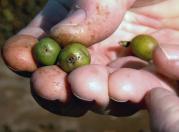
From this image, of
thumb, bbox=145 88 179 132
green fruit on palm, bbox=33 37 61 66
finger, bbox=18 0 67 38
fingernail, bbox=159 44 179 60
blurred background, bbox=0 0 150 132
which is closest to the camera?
thumb, bbox=145 88 179 132

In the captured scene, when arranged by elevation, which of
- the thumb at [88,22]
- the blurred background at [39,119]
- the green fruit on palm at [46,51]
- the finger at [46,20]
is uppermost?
the thumb at [88,22]

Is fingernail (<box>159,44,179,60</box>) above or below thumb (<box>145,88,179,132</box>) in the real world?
above

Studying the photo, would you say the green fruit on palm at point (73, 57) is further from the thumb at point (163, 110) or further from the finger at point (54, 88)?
the thumb at point (163, 110)

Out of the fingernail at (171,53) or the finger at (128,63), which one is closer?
the fingernail at (171,53)

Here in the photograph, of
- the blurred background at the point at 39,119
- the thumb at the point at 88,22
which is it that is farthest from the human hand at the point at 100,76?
the blurred background at the point at 39,119

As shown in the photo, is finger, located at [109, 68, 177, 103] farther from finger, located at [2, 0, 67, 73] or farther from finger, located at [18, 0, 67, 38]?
finger, located at [18, 0, 67, 38]

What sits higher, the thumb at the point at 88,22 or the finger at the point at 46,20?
the thumb at the point at 88,22

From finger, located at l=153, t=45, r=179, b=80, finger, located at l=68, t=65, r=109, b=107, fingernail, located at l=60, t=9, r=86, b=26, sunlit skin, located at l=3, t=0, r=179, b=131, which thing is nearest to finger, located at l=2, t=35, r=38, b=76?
sunlit skin, located at l=3, t=0, r=179, b=131
